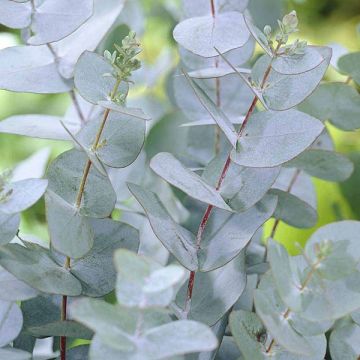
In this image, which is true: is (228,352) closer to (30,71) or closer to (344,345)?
(344,345)

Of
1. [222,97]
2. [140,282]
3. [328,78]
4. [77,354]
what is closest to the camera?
[140,282]

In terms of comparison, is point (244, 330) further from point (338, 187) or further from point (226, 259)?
point (338, 187)

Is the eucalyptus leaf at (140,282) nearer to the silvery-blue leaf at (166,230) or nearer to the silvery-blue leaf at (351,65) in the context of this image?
the silvery-blue leaf at (166,230)

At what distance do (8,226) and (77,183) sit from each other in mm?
38

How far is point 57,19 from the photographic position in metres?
0.36

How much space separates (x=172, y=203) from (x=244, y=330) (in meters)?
0.17

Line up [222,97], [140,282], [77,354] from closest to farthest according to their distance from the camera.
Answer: [140,282], [77,354], [222,97]

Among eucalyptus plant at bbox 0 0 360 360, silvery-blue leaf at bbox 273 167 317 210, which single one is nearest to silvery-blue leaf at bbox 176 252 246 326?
eucalyptus plant at bbox 0 0 360 360

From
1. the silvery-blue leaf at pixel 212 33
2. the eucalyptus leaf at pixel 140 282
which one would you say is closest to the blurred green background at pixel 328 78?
the silvery-blue leaf at pixel 212 33

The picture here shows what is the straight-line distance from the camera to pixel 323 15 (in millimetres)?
1304

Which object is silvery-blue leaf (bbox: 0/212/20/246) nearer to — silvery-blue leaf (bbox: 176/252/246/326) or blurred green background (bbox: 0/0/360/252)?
silvery-blue leaf (bbox: 176/252/246/326)

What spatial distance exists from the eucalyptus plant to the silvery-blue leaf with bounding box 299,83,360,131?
0.02 meters

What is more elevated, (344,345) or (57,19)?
(57,19)

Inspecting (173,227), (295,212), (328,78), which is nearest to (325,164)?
(295,212)
